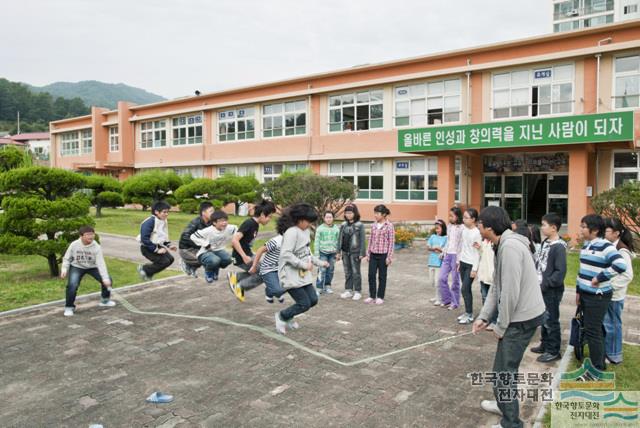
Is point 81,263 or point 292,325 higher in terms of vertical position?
point 81,263

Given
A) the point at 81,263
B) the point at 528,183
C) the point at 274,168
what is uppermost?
the point at 274,168

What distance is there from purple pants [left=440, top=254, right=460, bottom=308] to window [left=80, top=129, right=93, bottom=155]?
4052 centimetres

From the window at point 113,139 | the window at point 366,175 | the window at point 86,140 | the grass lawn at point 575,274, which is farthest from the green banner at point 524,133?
the window at point 86,140

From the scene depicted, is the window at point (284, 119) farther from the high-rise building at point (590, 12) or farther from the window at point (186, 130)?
the high-rise building at point (590, 12)

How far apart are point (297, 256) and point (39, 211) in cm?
598

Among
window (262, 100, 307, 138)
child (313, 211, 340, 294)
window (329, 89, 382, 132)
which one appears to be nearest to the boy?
child (313, 211, 340, 294)

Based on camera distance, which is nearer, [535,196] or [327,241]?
[327,241]

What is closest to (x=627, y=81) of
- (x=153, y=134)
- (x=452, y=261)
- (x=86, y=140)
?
(x=452, y=261)

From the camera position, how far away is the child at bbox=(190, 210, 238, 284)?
24.2ft

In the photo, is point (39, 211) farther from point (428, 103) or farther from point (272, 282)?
point (428, 103)

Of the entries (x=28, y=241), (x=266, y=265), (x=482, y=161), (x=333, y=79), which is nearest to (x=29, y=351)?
(x=266, y=265)

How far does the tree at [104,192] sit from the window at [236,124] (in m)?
8.23

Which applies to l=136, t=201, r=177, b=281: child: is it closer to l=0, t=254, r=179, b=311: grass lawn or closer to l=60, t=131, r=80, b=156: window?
l=0, t=254, r=179, b=311: grass lawn

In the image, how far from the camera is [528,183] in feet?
67.8
